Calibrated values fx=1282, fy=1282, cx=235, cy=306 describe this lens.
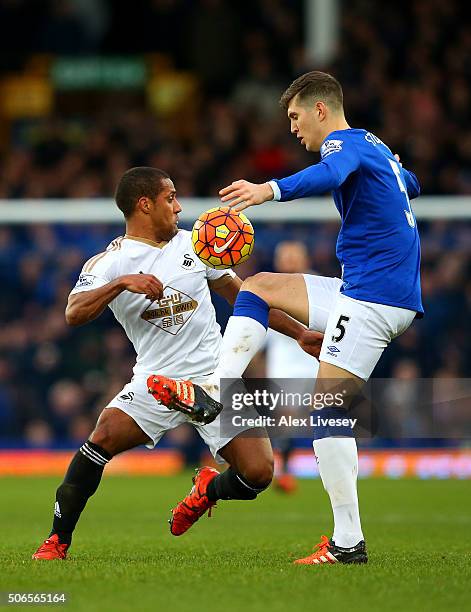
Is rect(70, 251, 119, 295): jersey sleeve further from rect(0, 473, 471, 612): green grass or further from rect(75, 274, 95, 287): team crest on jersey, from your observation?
rect(0, 473, 471, 612): green grass

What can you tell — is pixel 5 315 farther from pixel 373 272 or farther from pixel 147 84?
pixel 373 272

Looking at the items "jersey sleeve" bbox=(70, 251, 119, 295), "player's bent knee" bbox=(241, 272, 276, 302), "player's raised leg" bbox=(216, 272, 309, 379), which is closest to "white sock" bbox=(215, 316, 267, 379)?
"player's raised leg" bbox=(216, 272, 309, 379)

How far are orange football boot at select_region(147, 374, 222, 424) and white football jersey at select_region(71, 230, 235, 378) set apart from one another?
0.66 metres

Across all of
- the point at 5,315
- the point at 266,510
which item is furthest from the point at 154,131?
the point at 266,510

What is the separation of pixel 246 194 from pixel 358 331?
38.0 inches

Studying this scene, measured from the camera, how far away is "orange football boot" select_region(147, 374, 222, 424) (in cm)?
598

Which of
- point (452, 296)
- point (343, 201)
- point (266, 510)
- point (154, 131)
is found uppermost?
point (154, 131)

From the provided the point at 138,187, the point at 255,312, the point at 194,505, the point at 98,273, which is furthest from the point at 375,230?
the point at 194,505

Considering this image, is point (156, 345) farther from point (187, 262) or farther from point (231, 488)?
point (231, 488)

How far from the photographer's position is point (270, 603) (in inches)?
199

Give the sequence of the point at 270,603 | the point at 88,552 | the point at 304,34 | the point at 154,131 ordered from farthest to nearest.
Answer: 1. the point at 304,34
2. the point at 154,131
3. the point at 88,552
4. the point at 270,603

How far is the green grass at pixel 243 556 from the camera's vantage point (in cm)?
518

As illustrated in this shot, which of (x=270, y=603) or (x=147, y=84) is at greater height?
(x=147, y=84)

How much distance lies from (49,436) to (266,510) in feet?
15.1
